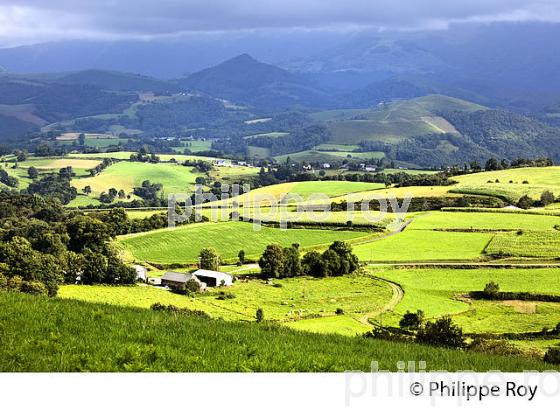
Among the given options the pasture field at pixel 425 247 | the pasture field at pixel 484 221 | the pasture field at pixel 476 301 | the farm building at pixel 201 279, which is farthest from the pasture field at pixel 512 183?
the farm building at pixel 201 279

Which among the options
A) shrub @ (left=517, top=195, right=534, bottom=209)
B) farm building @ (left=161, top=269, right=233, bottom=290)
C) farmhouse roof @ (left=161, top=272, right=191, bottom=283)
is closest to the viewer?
farm building @ (left=161, top=269, right=233, bottom=290)

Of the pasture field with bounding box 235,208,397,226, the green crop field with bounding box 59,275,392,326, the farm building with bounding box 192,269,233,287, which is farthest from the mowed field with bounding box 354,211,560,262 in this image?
the farm building with bounding box 192,269,233,287

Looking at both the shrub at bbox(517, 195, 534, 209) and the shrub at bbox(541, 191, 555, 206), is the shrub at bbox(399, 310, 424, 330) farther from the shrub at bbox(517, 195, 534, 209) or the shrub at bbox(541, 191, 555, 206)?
the shrub at bbox(541, 191, 555, 206)

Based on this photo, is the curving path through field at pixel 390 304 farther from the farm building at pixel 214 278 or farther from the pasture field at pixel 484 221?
the pasture field at pixel 484 221

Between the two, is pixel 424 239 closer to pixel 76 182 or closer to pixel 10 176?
pixel 76 182

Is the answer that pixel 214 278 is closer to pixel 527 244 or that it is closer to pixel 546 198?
pixel 527 244

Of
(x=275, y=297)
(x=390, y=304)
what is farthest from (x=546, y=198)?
(x=275, y=297)

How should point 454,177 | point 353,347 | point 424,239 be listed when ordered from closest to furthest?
1. point 353,347
2. point 424,239
3. point 454,177
